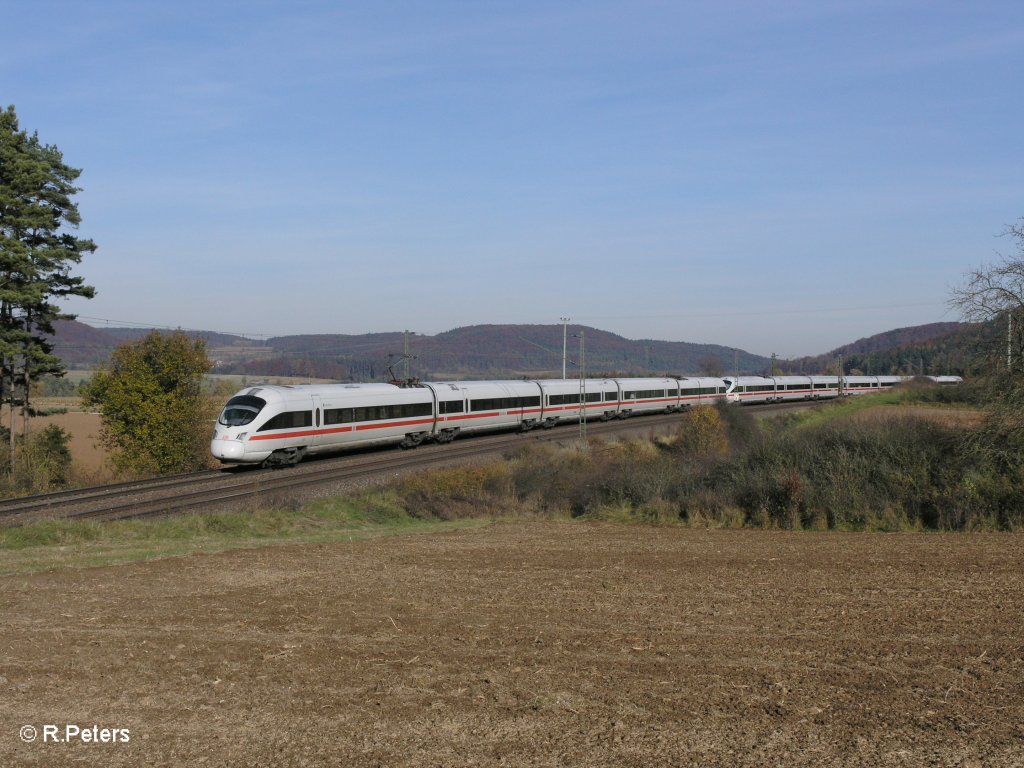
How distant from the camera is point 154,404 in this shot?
4600 cm

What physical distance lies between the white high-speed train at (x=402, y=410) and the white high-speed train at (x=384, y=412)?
0.04 metres

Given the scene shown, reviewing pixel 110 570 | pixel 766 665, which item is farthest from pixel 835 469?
pixel 110 570

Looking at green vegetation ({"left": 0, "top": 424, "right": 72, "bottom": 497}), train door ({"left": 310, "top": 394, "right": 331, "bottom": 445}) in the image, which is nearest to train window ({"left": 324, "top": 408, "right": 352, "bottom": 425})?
train door ({"left": 310, "top": 394, "right": 331, "bottom": 445})

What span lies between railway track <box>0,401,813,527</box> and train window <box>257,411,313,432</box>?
155 centimetres

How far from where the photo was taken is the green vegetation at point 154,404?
45.7 metres

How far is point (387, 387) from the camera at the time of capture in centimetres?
3778

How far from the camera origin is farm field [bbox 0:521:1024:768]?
6.36m

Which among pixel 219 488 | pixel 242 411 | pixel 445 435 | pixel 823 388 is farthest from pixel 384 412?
pixel 823 388

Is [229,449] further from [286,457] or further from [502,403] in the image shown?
[502,403]

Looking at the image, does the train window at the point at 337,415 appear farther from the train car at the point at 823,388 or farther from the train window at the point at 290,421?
the train car at the point at 823,388

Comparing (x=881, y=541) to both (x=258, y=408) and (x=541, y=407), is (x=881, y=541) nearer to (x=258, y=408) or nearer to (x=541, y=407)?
(x=258, y=408)

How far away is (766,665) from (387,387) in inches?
1213

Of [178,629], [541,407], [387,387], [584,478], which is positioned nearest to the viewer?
[178,629]

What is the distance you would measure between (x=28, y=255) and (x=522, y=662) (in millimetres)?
38557
